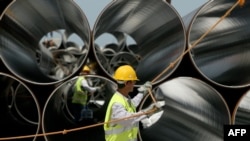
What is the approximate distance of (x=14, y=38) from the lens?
20.8 feet

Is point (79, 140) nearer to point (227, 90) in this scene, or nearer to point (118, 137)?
point (227, 90)

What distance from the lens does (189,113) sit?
668cm

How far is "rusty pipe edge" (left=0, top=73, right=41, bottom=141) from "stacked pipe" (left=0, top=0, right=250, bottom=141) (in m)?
0.03

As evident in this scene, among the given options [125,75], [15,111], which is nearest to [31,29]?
[15,111]

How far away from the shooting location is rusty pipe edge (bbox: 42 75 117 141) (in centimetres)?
Result: 602

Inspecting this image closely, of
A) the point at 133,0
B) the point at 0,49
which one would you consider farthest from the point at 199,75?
the point at 0,49

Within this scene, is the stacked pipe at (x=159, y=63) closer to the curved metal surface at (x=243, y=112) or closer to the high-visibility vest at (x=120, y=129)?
the curved metal surface at (x=243, y=112)

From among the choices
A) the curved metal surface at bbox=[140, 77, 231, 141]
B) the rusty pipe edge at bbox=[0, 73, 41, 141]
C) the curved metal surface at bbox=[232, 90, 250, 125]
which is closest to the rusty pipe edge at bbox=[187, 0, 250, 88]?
the curved metal surface at bbox=[232, 90, 250, 125]

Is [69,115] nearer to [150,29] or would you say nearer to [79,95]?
[79,95]

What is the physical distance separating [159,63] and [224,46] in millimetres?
983

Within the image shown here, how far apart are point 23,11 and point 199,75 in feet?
8.21

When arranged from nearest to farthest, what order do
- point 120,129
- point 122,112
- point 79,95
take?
point 122,112, point 120,129, point 79,95

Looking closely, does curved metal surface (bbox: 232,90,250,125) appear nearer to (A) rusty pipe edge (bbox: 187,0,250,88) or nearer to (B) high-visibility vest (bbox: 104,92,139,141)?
(A) rusty pipe edge (bbox: 187,0,250,88)

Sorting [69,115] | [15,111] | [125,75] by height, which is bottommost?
[69,115]
